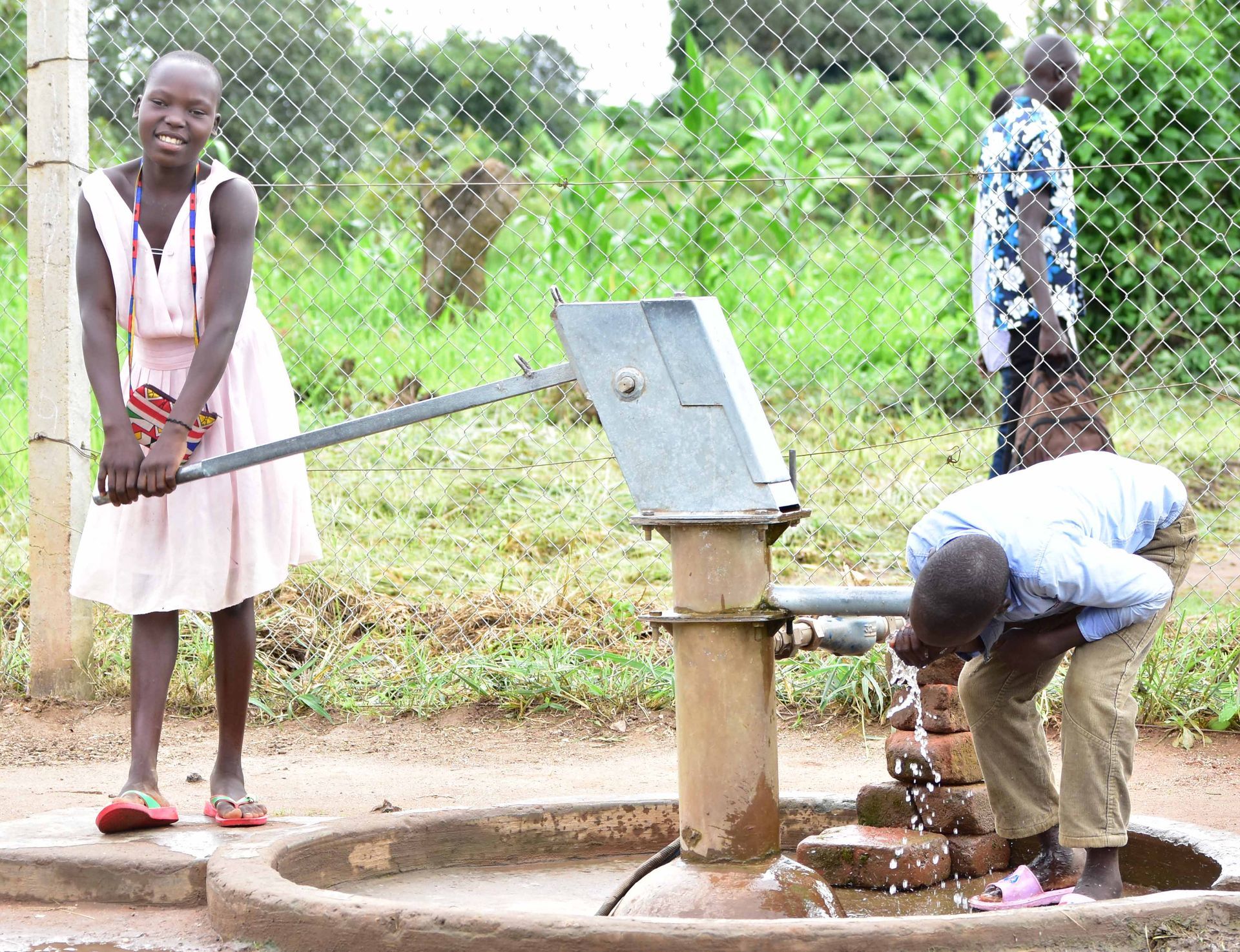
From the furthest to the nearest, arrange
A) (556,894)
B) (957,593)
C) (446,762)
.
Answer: (446,762) < (556,894) < (957,593)

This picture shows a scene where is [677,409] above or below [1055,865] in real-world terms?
above

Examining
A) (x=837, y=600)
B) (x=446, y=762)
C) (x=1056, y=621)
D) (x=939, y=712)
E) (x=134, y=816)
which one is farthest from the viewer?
(x=446, y=762)

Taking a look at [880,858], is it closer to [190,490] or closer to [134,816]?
[134,816]

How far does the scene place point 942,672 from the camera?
2.90 metres

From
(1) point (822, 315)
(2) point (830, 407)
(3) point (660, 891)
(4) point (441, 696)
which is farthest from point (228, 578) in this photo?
(1) point (822, 315)

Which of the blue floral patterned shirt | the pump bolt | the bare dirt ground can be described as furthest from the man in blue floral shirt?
the pump bolt

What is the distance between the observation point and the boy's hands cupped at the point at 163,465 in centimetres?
269

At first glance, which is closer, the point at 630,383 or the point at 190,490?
the point at 630,383

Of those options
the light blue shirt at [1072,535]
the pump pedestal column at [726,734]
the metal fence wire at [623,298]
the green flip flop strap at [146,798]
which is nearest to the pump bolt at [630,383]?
the pump pedestal column at [726,734]

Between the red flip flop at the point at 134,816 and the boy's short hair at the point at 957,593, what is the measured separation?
150 cm

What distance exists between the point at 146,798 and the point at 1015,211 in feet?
11.2

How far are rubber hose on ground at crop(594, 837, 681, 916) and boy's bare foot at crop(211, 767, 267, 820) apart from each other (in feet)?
2.92

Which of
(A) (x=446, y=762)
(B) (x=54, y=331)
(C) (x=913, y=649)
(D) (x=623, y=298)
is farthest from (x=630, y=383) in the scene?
(D) (x=623, y=298)

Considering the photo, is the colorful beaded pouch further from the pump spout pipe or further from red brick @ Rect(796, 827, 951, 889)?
red brick @ Rect(796, 827, 951, 889)
